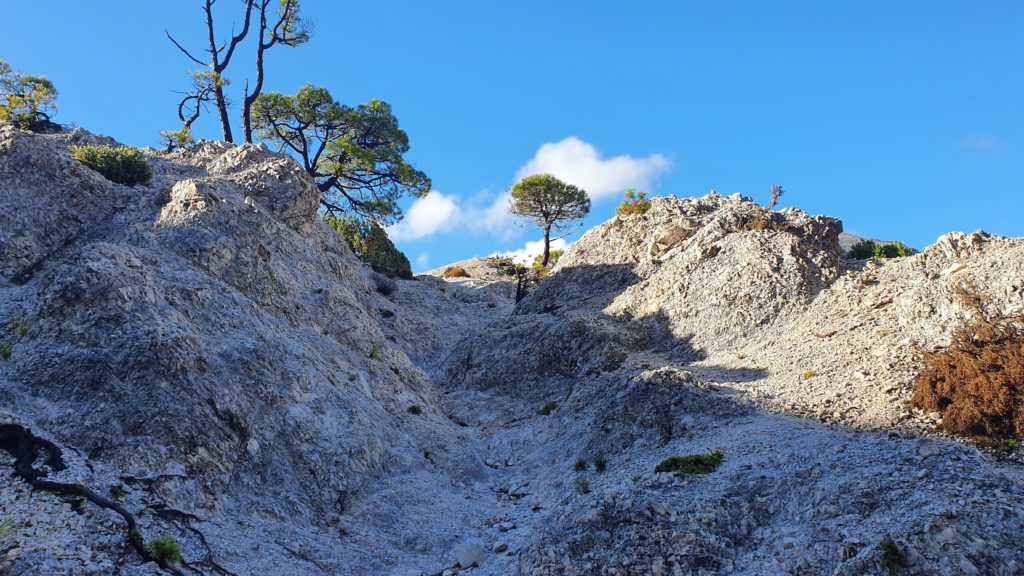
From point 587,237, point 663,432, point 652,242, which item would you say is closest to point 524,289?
point 587,237

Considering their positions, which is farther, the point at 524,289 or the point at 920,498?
the point at 524,289

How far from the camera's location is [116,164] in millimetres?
30156

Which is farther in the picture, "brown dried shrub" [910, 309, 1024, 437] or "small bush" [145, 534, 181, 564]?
"brown dried shrub" [910, 309, 1024, 437]

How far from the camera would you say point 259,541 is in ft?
47.1

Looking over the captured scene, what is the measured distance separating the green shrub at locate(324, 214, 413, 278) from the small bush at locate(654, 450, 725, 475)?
32.7m

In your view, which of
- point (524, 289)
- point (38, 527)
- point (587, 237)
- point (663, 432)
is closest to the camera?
point (38, 527)

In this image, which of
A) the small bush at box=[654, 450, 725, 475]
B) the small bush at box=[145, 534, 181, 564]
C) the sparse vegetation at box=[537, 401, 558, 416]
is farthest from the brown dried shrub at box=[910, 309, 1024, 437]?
the small bush at box=[145, 534, 181, 564]

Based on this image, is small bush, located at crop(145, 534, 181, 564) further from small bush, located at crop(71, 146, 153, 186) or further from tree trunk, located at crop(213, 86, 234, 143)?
tree trunk, located at crop(213, 86, 234, 143)

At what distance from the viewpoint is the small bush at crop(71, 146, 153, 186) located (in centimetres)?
2989

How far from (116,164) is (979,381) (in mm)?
33919

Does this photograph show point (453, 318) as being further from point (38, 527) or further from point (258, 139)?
point (38, 527)

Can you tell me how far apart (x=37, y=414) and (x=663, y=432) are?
54.4 feet

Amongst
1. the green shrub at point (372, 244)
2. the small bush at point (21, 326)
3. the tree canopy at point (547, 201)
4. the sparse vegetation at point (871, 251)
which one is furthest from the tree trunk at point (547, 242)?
the small bush at point (21, 326)

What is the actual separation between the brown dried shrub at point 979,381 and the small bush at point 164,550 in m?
17.3
